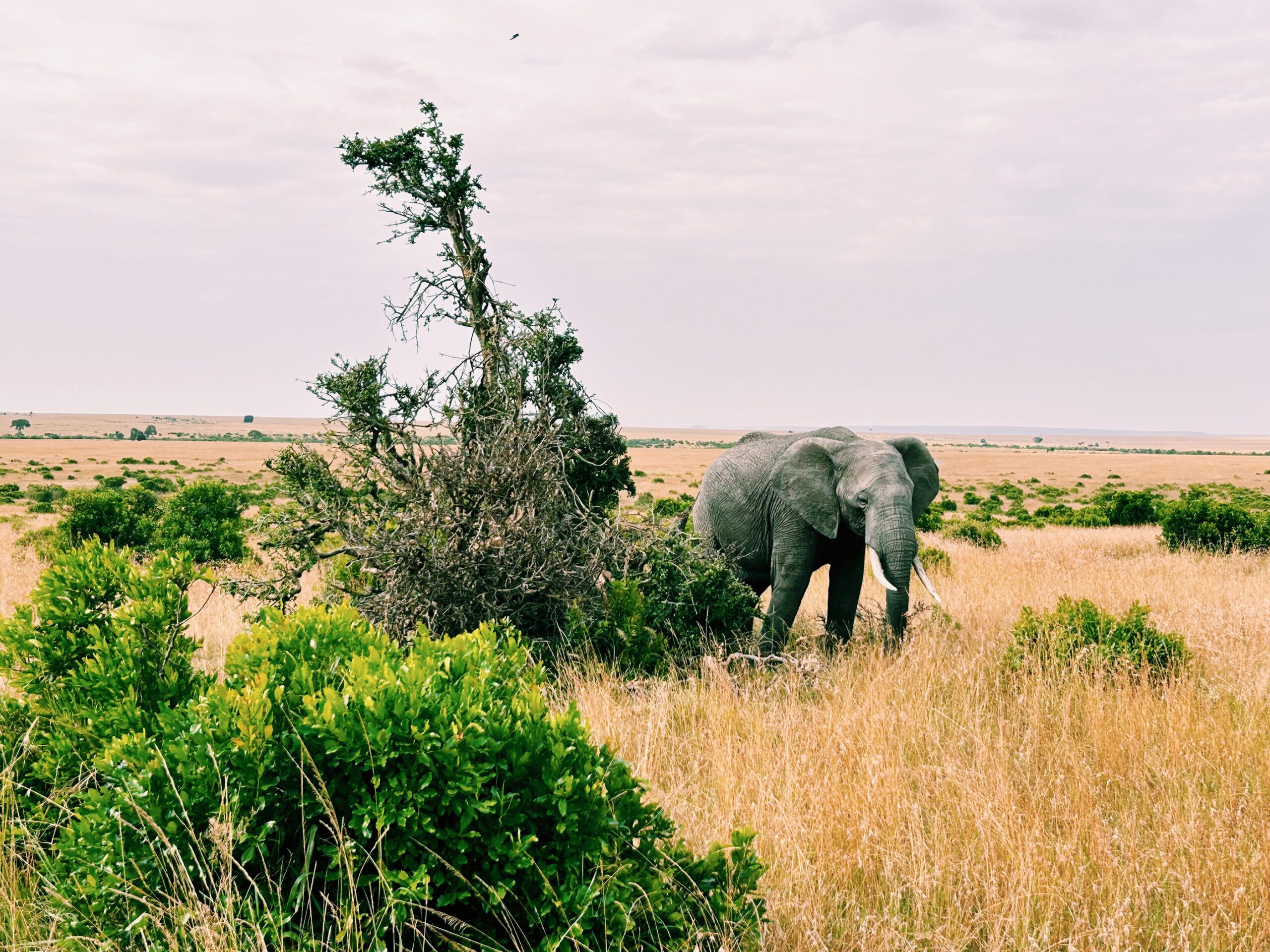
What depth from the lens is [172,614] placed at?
179 inches

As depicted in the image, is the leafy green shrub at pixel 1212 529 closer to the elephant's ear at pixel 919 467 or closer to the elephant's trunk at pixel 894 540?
the elephant's ear at pixel 919 467

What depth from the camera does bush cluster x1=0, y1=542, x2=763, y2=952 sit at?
2863 mm

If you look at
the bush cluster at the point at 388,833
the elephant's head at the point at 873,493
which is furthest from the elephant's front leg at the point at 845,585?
the bush cluster at the point at 388,833

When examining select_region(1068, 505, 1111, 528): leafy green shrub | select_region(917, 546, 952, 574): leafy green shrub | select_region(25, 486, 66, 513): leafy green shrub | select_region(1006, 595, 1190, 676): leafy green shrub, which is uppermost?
select_region(1006, 595, 1190, 676): leafy green shrub

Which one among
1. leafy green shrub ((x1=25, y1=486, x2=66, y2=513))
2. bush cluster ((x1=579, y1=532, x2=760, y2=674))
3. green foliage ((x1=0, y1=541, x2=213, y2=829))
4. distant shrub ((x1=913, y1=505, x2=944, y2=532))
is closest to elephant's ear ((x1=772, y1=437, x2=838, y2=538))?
bush cluster ((x1=579, y1=532, x2=760, y2=674))

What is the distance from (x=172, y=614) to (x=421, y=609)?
2830mm

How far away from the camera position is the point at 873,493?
25.4 ft

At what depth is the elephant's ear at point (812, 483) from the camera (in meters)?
8.20

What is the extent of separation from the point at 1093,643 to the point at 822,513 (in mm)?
2528

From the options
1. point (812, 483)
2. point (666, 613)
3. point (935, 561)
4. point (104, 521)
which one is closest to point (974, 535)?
point (935, 561)

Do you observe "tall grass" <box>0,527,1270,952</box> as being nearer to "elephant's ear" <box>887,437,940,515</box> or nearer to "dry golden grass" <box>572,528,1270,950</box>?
"dry golden grass" <box>572,528,1270,950</box>

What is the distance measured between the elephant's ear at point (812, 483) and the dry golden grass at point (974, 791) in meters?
1.25

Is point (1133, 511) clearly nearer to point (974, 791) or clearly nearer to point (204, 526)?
point (204, 526)

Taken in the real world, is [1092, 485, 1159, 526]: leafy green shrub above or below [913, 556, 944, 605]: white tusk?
below
